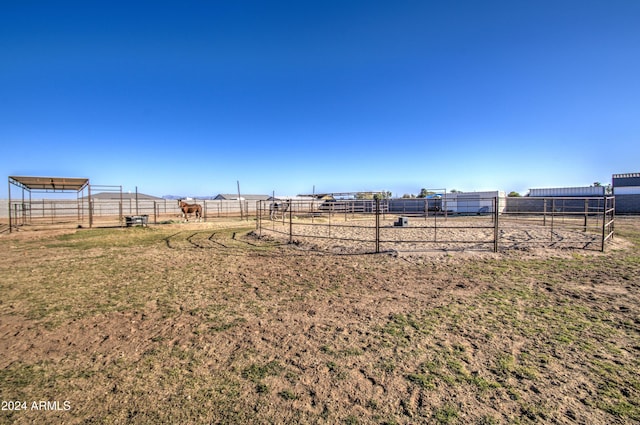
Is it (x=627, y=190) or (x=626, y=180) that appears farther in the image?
(x=626, y=180)

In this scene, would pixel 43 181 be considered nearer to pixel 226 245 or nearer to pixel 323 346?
pixel 226 245

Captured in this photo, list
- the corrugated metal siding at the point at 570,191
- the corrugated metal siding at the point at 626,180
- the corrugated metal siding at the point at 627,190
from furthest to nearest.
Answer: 1. the corrugated metal siding at the point at 626,180
2. the corrugated metal siding at the point at 570,191
3. the corrugated metal siding at the point at 627,190

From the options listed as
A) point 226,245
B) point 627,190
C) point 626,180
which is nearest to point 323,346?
point 226,245

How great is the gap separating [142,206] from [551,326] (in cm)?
3581

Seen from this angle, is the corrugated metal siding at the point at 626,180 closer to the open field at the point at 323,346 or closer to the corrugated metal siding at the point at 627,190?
the corrugated metal siding at the point at 627,190

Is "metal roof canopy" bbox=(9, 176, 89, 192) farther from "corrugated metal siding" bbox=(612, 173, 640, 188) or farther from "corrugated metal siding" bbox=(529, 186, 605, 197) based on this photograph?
"corrugated metal siding" bbox=(612, 173, 640, 188)

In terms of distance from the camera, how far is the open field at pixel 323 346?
2.34 meters

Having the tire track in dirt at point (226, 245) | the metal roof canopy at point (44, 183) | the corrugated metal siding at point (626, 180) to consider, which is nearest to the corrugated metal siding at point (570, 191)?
the corrugated metal siding at point (626, 180)

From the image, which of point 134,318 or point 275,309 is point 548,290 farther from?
point 134,318

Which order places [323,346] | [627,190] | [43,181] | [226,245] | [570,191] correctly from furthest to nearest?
[570,191], [627,190], [43,181], [226,245], [323,346]

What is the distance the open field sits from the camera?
2.34 meters

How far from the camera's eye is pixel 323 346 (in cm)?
337

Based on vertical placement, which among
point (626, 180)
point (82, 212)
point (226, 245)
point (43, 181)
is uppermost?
point (626, 180)

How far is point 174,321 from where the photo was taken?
13.4ft
